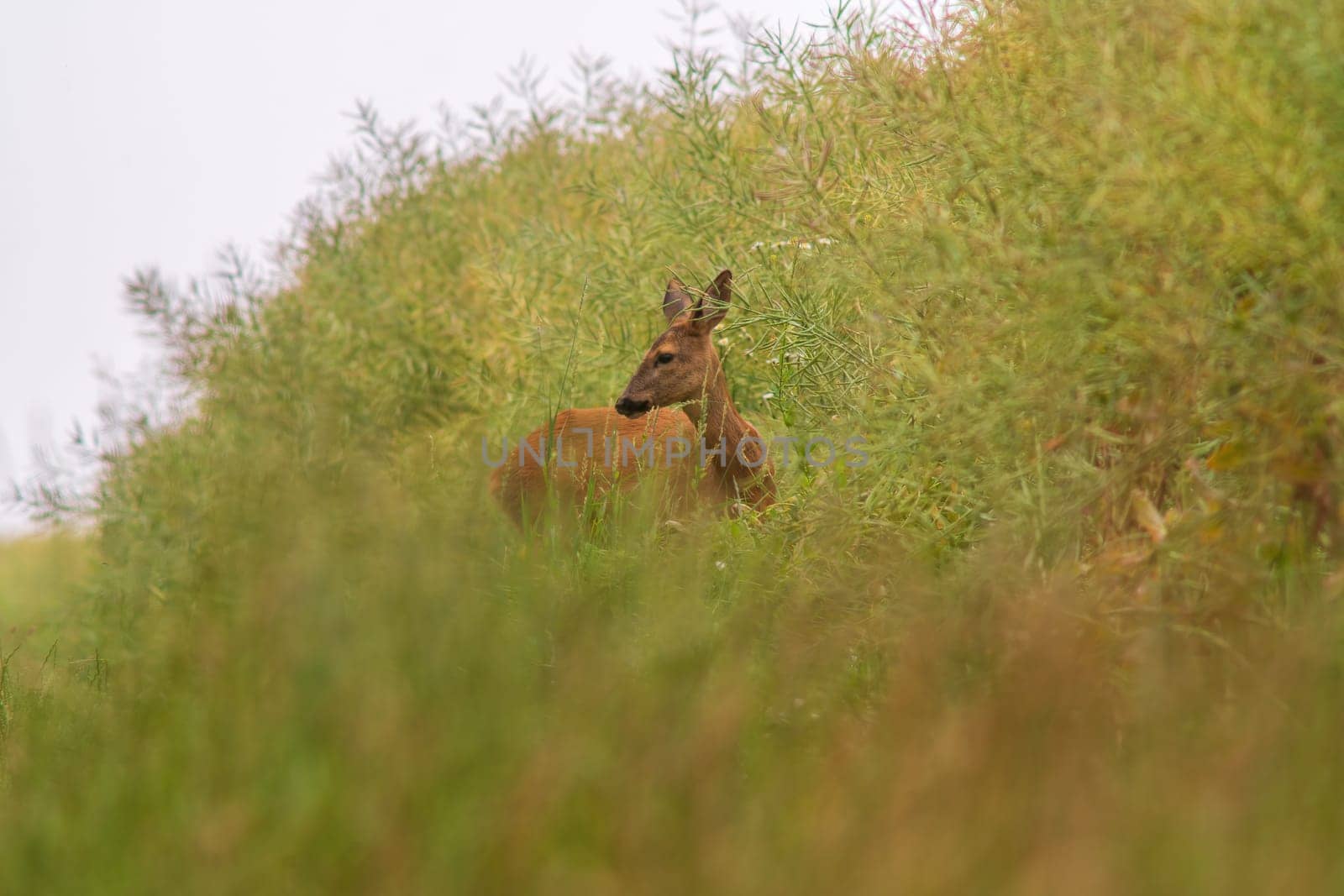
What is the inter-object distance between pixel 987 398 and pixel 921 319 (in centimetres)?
39

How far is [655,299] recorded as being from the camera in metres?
8.85

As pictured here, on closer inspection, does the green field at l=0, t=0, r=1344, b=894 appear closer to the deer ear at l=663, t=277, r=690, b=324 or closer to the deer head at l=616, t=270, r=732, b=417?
the deer head at l=616, t=270, r=732, b=417

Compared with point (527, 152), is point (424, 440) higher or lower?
lower

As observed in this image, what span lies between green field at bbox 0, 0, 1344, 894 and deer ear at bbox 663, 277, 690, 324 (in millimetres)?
1887

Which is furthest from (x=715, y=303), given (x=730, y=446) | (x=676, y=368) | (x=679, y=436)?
(x=679, y=436)

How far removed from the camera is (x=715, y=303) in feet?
20.7

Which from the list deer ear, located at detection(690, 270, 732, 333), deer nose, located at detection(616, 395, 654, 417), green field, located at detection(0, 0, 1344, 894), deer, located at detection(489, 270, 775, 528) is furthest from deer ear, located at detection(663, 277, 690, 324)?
green field, located at detection(0, 0, 1344, 894)

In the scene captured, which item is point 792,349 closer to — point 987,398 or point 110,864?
point 987,398

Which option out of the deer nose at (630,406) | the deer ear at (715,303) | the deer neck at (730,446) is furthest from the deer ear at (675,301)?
the deer nose at (630,406)

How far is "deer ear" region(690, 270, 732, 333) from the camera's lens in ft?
21.8

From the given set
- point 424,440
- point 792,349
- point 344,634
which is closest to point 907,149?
point 792,349

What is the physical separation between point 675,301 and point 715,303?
186 centimetres

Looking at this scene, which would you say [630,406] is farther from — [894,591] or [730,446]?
[894,591]

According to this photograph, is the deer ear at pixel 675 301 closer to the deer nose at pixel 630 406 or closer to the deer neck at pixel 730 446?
the deer neck at pixel 730 446
